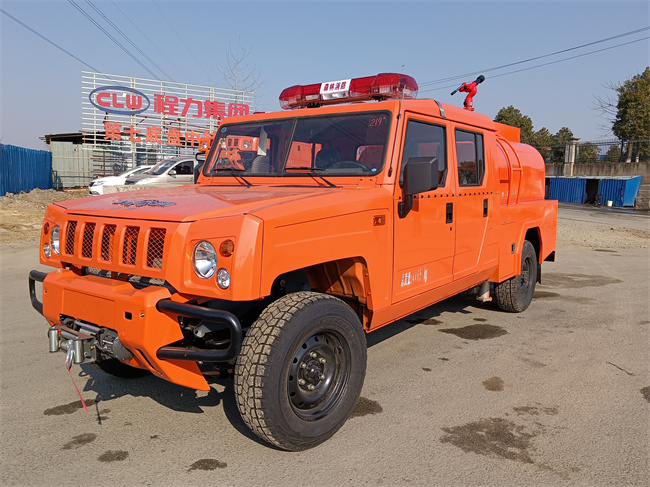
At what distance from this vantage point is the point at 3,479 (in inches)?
107

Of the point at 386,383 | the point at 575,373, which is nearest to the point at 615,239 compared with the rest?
the point at 575,373

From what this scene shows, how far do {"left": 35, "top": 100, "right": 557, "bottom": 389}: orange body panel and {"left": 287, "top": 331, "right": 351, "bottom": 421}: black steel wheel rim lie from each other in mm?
426

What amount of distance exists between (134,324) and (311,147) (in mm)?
1991

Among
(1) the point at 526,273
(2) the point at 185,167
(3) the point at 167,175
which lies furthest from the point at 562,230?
(3) the point at 167,175

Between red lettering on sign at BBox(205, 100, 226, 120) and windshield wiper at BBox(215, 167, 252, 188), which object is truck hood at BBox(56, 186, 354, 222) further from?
red lettering on sign at BBox(205, 100, 226, 120)

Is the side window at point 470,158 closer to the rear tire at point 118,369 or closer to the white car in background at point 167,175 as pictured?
the rear tire at point 118,369

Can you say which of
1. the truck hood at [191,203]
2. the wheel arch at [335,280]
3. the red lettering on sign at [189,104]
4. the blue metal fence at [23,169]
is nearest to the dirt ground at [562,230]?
the blue metal fence at [23,169]

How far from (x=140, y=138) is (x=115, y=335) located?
2465cm

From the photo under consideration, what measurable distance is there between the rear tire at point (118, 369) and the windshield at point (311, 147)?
1.76 m

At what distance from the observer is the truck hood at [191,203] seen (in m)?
2.83

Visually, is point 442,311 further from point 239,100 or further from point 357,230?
point 239,100

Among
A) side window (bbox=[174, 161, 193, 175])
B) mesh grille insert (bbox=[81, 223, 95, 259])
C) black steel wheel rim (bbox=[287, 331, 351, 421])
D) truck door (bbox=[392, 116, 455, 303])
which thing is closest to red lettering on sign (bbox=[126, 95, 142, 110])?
side window (bbox=[174, 161, 193, 175])

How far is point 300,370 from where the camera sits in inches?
121

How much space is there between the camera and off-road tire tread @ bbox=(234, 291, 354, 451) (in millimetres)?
2688
